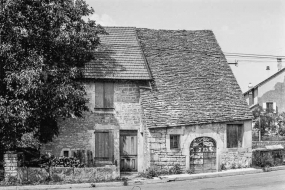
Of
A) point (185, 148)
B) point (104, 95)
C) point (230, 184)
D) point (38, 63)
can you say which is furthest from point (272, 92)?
A: point (38, 63)

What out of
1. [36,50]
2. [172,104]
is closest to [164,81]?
[172,104]

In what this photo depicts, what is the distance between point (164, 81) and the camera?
2769 cm

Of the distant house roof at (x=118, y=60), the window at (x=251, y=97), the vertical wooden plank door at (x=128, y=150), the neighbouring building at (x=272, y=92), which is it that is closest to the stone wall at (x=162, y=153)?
the vertical wooden plank door at (x=128, y=150)

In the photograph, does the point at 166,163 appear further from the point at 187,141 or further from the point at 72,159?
the point at 72,159

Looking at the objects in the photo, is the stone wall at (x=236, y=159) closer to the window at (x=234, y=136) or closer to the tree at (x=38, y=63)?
the window at (x=234, y=136)

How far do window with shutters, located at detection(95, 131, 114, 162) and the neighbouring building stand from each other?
2747 centimetres

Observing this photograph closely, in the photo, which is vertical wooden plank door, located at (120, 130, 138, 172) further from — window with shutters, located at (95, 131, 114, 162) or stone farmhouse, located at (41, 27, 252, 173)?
window with shutters, located at (95, 131, 114, 162)

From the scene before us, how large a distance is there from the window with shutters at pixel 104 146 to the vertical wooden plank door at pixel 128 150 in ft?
2.10

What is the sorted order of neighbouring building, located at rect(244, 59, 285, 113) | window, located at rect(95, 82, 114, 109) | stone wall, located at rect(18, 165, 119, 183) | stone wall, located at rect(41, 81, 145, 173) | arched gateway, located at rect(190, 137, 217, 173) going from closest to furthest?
stone wall, located at rect(18, 165, 119, 183) < arched gateway, located at rect(190, 137, 217, 173) < stone wall, located at rect(41, 81, 145, 173) < window, located at rect(95, 82, 114, 109) < neighbouring building, located at rect(244, 59, 285, 113)

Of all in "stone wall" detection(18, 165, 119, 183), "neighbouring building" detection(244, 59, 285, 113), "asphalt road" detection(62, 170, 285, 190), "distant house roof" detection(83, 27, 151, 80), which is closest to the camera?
"asphalt road" detection(62, 170, 285, 190)

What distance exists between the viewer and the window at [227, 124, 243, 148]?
26.7m

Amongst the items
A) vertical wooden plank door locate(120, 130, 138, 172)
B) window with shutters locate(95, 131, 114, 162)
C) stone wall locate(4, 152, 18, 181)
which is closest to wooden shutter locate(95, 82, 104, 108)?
window with shutters locate(95, 131, 114, 162)

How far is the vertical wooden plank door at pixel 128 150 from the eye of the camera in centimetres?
2705

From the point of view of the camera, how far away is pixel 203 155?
26.2m
